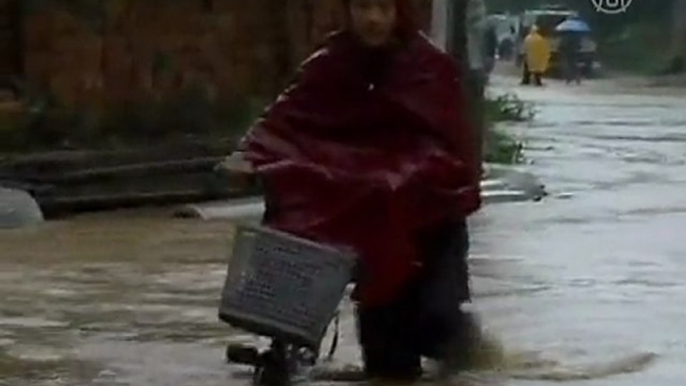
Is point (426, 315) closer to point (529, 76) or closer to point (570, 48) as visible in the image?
point (529, 76)

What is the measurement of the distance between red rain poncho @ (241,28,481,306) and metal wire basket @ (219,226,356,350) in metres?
0.11

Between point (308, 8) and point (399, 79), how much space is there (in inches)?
418

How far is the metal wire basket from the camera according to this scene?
7.00m

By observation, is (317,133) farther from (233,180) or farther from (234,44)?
(234,44)

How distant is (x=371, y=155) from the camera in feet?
23.7

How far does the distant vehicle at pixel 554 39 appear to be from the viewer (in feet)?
173

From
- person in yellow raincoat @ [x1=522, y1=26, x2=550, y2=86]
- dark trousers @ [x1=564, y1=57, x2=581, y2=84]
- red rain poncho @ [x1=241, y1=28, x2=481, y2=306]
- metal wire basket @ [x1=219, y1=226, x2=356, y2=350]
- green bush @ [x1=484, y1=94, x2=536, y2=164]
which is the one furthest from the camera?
dark trousers @ [x1=564, y1=57, x2=581, y2=84]

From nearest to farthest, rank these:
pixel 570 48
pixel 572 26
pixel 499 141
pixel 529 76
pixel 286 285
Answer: pixel 286 285, pixel 499 141, pixel 529 76, pixel 570 48, pixel 572 26

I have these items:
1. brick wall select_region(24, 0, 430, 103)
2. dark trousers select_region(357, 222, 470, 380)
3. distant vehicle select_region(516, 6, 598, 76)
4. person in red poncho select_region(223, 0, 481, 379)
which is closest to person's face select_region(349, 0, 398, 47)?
person in red poncho select_region(223, 0, 481, 379)

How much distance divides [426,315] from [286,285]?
568mm

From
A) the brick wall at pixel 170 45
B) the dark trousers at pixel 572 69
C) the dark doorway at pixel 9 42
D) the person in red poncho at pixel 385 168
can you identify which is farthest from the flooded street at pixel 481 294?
the dark trousers at pixel 572 69

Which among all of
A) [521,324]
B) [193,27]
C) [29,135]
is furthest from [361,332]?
[193,27]

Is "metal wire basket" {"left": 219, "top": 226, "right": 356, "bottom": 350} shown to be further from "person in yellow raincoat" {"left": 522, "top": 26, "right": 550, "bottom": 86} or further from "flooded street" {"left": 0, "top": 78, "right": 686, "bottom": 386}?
"person in yellow raincoat" {"left": 522, "top": 26, "right": 550, "bottom": 86}

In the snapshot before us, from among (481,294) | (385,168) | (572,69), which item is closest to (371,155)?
(385,168)
